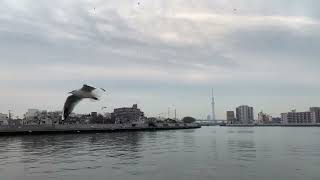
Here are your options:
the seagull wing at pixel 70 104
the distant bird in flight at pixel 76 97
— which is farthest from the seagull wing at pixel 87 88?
the seagull wing at pixel 70 104

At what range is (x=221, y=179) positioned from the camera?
1168 inches

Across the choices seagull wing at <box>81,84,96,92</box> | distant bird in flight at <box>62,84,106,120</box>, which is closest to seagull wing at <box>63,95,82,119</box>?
distant bird in flight at <box>62,84,106,120</box>

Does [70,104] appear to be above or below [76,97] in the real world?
below

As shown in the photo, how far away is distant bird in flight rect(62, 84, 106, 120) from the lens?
2384 cm

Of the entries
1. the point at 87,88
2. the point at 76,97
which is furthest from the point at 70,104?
the point at 87,88

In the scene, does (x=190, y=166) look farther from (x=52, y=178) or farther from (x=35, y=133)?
(x=35, y=133)

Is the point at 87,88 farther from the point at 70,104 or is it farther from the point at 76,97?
the point at 70,104

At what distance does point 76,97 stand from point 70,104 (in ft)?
1.87

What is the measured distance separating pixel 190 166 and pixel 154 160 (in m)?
5.88

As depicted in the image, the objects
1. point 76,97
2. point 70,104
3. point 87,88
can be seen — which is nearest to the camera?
point 87,88

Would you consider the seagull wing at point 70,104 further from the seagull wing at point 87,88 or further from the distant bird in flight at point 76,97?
the seagull wing at point 87,88

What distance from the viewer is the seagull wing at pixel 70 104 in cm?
2414

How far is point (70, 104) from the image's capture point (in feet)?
81.5

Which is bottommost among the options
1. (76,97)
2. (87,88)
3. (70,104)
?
(70,104)
